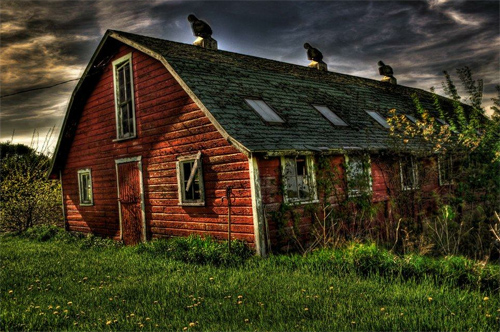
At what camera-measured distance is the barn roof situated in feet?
A: 34.2

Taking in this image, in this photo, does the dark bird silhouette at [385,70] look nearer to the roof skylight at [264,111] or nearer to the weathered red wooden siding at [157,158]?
the roof skylight at [264,111]

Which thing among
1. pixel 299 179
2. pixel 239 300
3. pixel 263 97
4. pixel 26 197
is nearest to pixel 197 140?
pixel 263 97

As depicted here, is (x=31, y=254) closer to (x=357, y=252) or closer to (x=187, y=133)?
(x=187, y=133)

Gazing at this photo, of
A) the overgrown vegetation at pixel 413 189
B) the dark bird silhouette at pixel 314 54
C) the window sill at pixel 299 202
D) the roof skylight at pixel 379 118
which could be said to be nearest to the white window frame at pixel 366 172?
the overgrown vegetation at pixel 413 189

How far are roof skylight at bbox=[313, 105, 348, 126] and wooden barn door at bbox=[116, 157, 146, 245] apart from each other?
244 inches

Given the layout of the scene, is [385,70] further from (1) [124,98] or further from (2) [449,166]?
(1) [124,98]

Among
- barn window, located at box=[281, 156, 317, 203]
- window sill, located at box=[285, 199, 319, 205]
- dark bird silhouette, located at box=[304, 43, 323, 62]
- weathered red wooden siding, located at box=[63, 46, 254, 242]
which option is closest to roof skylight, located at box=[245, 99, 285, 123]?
barn window, located at box=[281, 156, 317, 203]

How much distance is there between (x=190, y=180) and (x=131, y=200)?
11.2ft

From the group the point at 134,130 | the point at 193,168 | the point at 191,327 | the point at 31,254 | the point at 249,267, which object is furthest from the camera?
the point at 134,130

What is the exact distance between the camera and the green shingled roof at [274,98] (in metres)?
10.4

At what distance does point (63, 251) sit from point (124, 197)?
8.30 ft

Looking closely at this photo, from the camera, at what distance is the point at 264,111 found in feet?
37.9

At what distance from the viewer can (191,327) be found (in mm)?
4984

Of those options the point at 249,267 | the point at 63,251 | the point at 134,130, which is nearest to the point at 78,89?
the point at 134,130
